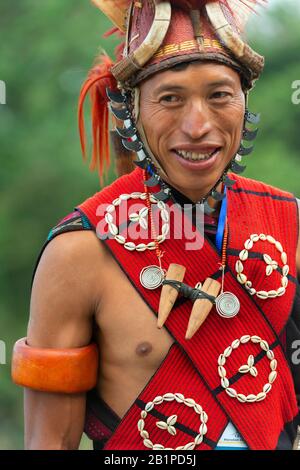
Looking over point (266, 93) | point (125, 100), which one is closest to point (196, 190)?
point (125, 100)

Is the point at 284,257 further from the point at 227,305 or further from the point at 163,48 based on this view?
the point at 163,48

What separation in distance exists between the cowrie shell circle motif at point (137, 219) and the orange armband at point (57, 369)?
0.37 metres

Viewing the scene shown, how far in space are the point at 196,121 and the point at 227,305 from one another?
0.63 meters

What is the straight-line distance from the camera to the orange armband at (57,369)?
3.16m

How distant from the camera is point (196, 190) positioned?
324cm

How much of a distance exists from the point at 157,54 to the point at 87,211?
0.58 meters

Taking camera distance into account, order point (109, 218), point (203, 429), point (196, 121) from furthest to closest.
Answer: point (109, 218), point (203, 429), point (196, 121)

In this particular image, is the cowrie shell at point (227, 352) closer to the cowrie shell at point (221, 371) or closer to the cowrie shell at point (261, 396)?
the cowrie shell at point (221, 371)

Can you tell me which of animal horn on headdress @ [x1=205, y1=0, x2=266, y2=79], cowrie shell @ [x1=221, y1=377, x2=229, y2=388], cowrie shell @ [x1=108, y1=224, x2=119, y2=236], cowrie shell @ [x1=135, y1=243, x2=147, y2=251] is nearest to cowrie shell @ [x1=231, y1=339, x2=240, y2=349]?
cowrie shell @ [x1=221, y1=377, x2=229, y2=388]

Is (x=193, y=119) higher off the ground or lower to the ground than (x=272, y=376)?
higher

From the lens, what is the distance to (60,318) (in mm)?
3182

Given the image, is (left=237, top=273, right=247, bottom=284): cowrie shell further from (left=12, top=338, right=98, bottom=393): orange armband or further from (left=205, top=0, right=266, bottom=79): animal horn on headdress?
(left=205, top=0, right=266, bottom=79): animal horn on headdress

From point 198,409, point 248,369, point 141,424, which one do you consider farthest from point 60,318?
point 248,369

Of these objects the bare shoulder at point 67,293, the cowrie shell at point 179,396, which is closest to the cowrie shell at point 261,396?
the cowrie shell at point 179,396
